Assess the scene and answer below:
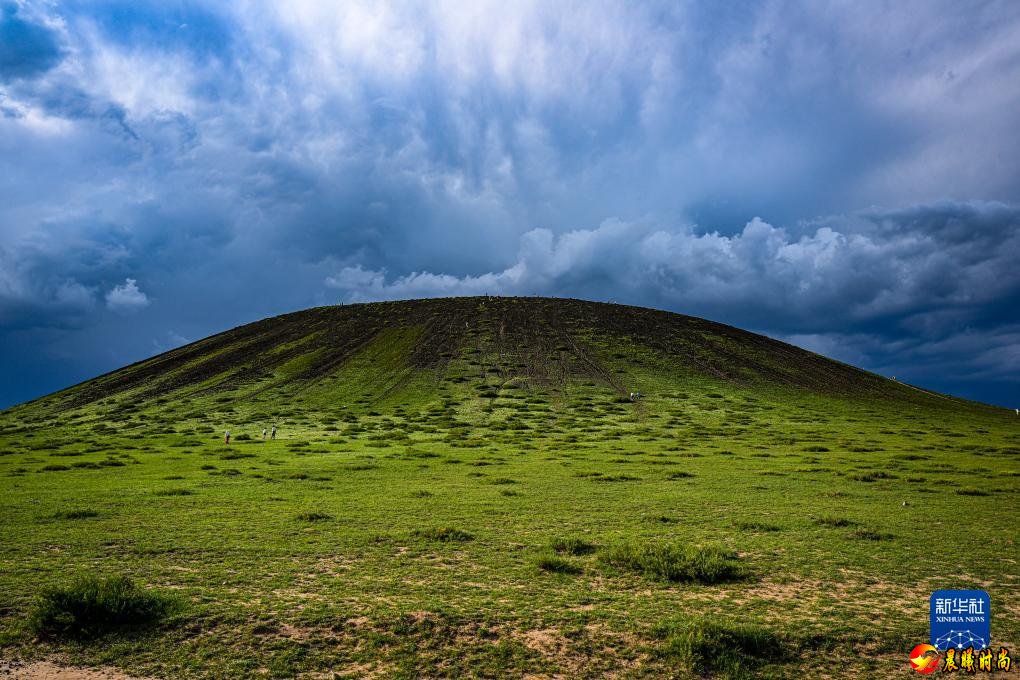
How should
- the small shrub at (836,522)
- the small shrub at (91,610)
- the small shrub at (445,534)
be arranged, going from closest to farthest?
the small shrub at (91,610) < the small shrub at (445,534) < the small shrub at (836,522)

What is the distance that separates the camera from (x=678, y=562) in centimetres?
1620

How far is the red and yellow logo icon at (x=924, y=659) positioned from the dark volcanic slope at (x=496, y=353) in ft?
284

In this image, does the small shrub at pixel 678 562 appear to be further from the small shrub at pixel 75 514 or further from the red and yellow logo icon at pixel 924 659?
the small shrub at pixel 75 514

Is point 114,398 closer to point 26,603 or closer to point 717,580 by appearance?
point 26,603

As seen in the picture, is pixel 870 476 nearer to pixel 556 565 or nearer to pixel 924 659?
pixel 924 659

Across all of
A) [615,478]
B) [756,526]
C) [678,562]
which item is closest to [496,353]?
[615,478]

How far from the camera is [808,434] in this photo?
225ft

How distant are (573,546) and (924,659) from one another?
31.8 feet

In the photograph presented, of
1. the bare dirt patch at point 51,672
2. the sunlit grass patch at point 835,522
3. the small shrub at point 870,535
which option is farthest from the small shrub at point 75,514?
the small shrub at point 870,535

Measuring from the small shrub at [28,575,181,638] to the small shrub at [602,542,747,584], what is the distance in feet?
39.8

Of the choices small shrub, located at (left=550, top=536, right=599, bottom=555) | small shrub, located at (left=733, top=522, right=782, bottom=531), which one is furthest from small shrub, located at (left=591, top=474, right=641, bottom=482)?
small shrub, located at (left=550, top=536, right=599, bottom=555)

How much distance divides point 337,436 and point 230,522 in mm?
44389

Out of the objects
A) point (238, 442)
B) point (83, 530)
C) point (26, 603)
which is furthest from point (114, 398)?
point (26, 603)

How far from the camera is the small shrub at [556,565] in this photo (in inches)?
645
